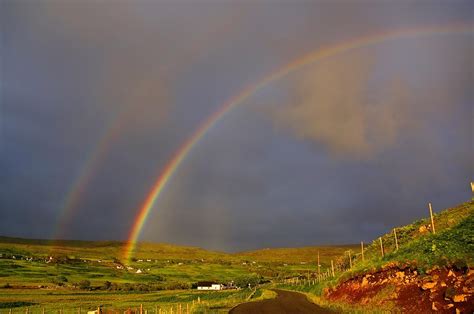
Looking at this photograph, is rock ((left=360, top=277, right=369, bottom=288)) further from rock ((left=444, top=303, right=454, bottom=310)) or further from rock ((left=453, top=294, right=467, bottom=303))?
rock ((left=453, top=294, right=467, bottom=303))

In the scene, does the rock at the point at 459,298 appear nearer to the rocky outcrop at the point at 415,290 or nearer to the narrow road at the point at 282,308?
the rocky outcrop at the point at 415,290

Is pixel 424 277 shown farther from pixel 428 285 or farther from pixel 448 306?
pixel 448 306

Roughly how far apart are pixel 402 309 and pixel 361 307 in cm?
616

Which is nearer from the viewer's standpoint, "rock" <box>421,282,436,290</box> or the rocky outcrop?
the rocky outcrop

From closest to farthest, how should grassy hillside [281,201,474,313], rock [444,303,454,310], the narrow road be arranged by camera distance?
1. rock [444,303,454,310]
2. grassy hillside [281,201,474,313]
3. the narrow road

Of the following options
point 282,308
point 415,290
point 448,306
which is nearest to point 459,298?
point 448,306

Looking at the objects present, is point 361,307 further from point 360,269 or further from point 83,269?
point 83,269

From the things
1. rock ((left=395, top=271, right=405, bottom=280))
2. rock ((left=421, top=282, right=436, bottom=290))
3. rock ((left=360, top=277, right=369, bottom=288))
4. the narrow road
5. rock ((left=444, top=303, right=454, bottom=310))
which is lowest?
the narrow road

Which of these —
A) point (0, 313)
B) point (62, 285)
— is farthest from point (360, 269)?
point (62, 285)

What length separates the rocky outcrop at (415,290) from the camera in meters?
20.4

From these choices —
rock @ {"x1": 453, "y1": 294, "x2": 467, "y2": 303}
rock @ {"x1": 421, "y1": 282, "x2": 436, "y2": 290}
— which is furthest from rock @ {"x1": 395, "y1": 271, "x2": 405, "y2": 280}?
rock @ {"x1": 453, "y1": 294, "x2": 467, "y2": 303}

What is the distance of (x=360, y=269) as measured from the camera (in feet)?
128

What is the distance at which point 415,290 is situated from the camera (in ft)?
85.3

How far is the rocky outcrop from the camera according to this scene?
20.4 metres
